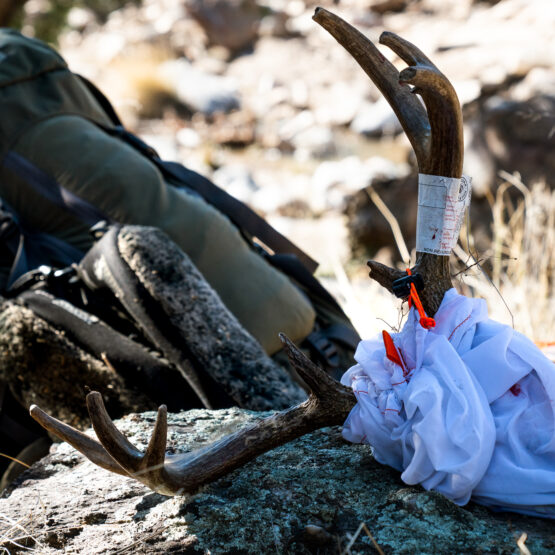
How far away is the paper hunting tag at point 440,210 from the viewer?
4.66ft

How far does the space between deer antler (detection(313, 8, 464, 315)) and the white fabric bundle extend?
68mm

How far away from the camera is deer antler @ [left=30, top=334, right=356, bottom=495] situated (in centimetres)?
136

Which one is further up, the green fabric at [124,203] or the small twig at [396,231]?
the green fabric at [124,203]

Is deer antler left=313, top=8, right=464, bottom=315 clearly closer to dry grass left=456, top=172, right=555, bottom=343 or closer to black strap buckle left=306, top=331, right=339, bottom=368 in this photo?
black strap buckle left=306, top=331, right=339, bottom=368

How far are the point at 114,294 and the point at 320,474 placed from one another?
98cm

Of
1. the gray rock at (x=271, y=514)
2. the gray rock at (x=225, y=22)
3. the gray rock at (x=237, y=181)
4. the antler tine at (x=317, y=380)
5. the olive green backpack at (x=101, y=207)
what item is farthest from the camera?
the gray rock at (x=225, y=22)

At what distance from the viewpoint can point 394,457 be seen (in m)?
1.45

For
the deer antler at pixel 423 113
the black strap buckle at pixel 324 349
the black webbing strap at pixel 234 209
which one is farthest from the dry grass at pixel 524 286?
the deer antler at pixel 423 113

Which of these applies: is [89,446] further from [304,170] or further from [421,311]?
[304,170]

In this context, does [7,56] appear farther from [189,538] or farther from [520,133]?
[520,133]

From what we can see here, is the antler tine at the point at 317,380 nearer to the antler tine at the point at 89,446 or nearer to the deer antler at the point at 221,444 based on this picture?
the deer antler at the point at 221,444

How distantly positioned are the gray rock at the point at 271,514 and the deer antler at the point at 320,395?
0.07m

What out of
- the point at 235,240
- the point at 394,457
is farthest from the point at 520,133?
the point at 394,457

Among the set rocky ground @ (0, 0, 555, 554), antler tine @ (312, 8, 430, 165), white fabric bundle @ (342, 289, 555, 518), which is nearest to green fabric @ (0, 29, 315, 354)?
rocky ground @ (0, 0, 555, 554)
